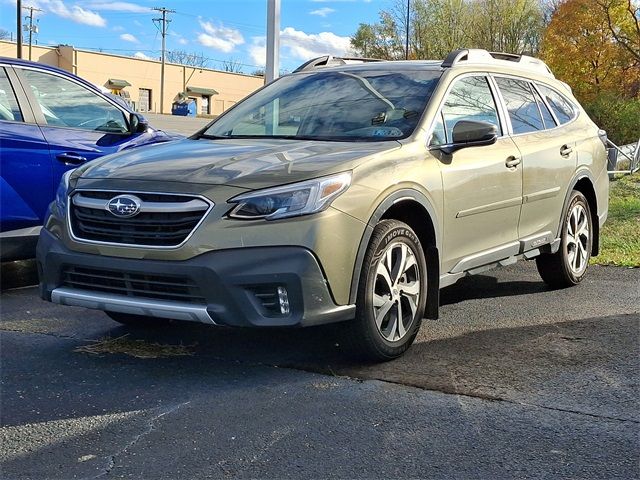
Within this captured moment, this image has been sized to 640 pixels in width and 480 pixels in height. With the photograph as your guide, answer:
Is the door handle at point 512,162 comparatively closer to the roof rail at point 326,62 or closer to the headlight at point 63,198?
the roof rail at point 326,62

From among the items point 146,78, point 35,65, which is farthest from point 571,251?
point 146,78

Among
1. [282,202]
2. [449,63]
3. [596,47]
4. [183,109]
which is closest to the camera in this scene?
[282,202]

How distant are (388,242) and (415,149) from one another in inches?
26.7

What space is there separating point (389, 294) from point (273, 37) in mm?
5761

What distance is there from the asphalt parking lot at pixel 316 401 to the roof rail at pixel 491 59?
1.83m

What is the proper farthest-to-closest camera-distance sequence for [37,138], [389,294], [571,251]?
[571,251] → [37,138] → [389,294]

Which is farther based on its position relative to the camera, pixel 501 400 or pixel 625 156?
pixel 625 156

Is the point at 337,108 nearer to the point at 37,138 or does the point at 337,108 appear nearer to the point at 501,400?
the point at 501,400

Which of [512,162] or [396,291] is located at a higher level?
[512,162]

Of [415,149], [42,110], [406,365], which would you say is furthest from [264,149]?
[42,110]

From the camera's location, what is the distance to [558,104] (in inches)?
253

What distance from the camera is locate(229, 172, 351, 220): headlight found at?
3.70 m

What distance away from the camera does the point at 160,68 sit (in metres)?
77.6

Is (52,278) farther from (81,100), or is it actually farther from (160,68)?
(160,68)
